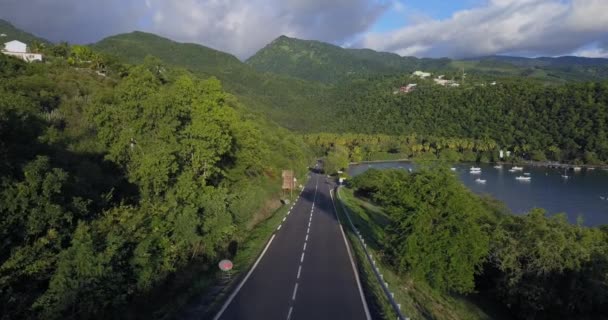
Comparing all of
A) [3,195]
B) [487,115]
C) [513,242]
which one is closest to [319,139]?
[487,115]

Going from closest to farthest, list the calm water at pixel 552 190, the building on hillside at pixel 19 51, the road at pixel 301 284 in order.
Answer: the road at pixel 301 284
the building on hillside at pixel 19 51
the calm water at pixel 552 190

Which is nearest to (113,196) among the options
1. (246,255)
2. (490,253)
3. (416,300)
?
(246,255)

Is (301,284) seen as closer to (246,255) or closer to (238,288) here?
(238,288)

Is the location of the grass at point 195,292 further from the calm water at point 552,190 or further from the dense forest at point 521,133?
the dense forest at point 521,133

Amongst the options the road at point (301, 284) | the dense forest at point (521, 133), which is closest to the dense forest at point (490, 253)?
the road at point (301, 284)

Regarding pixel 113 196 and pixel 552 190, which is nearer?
pixel 113 196
